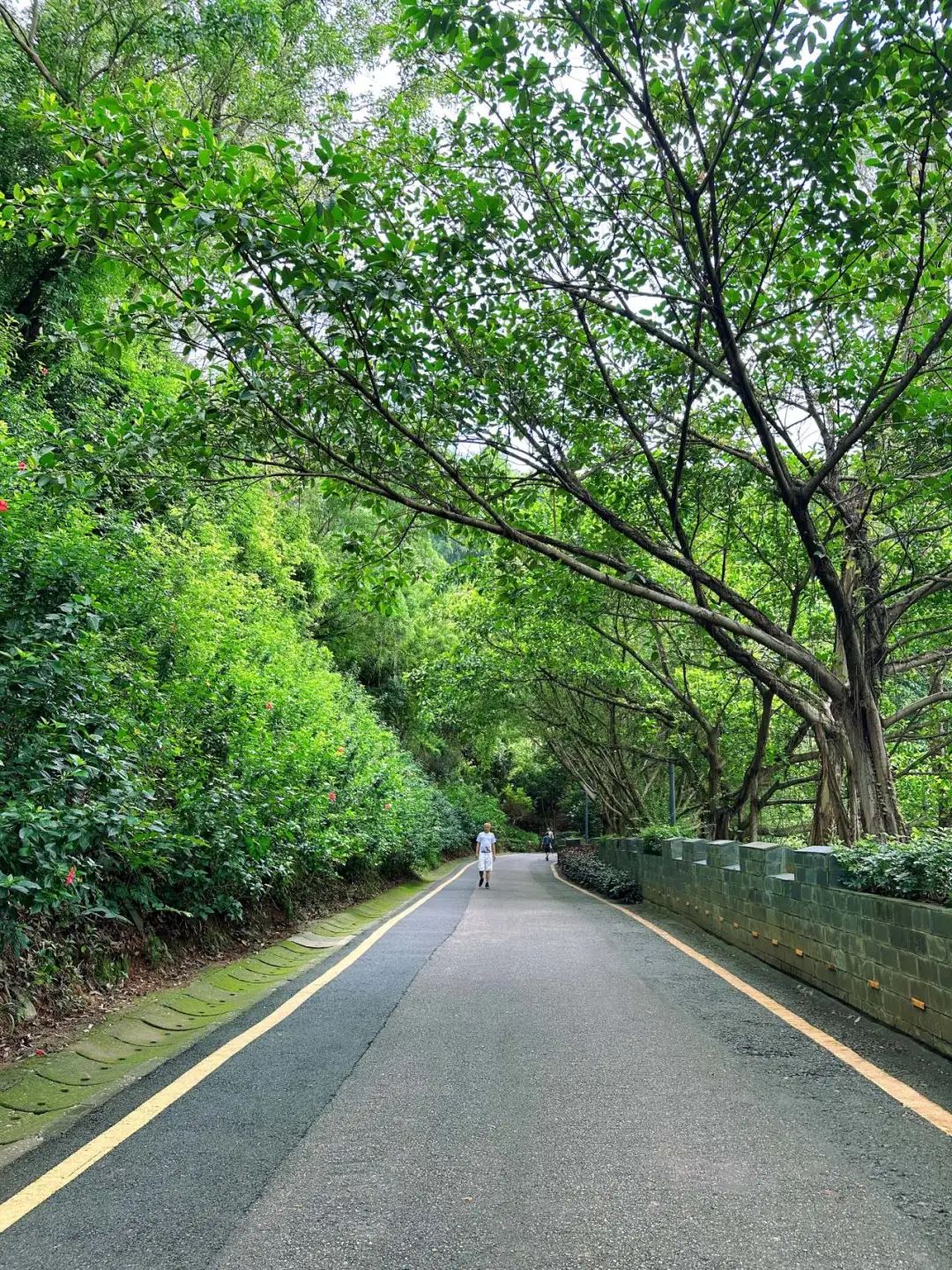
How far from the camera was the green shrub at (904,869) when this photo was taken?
5973 millimetres

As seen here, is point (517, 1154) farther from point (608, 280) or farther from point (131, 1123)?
point (608, 280)

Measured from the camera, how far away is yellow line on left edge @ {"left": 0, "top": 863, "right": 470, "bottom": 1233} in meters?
3.34

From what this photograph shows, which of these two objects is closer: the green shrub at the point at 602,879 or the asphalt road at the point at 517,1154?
the asphalt road at the point at 517,1154

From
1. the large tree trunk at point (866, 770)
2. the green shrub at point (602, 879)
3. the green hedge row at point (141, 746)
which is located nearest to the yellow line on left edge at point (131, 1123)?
the green hedge row at point (141, 746)

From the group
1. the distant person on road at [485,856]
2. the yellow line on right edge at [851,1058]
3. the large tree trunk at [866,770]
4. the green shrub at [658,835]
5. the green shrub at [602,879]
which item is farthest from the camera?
the distant person on road at [485,856]

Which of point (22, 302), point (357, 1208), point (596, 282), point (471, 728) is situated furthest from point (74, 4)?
point (471, 728)

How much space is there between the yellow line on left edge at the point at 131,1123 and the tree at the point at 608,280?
4.56 meters

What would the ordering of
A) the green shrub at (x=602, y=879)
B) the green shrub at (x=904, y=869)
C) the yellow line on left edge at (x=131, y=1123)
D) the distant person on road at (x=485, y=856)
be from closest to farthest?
the yellow line on left edge at (x=131, y=1123) < the green shrub at (x=904, y=869) < the green shrub at (x=602, y=879) < the distant person on road at (x=485, y=856)

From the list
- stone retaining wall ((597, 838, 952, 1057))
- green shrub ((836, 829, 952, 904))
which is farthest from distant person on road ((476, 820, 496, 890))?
green shrub ((836, 829, 952, 904))

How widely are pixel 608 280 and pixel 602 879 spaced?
15.7m

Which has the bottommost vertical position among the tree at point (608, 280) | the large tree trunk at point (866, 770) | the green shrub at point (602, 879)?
the green shrub at point (602, 879)

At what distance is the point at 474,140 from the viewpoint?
7.46 meters

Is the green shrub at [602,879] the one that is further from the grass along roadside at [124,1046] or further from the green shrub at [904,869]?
the green shrub at [904,869]

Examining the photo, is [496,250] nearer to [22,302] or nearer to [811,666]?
[811,666]
